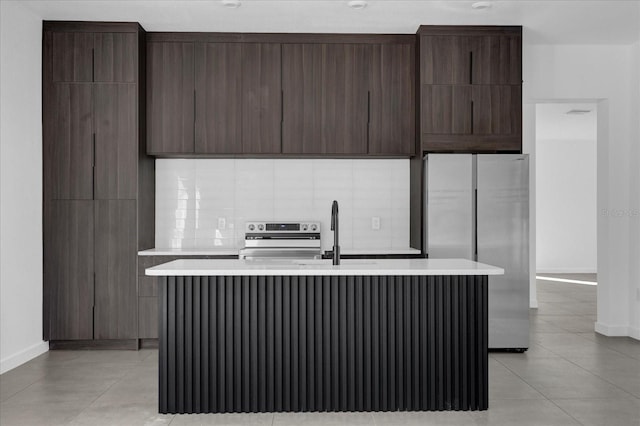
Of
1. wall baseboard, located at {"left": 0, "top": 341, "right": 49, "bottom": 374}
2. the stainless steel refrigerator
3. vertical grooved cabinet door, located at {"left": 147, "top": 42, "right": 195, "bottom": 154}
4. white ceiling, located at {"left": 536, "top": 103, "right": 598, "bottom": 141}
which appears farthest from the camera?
white ceiling, located at {"left": 536, "top": 103, "right": 598, "bottom": 141}

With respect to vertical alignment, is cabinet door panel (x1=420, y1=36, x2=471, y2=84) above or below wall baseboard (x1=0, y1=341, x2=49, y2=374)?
above

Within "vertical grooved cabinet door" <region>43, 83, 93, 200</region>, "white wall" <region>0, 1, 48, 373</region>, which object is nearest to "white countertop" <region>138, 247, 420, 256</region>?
"vertical grooved cabinet door" <region>43, 83, 93, 200</region>

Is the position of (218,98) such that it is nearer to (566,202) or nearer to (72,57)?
(72,57)

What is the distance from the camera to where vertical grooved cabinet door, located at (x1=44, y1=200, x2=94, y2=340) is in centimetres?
500

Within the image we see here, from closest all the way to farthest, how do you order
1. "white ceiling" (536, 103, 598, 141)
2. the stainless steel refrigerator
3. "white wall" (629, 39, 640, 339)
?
1. the stainless steel refrigerator
2. "white wall" (629, 39, 640, 339)
3. "white ceiling" (536, 103, 598, 141)

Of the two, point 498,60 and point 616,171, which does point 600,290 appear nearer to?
point 616,171

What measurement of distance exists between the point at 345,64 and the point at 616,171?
2.97 meters

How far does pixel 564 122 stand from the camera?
10547 millimetres

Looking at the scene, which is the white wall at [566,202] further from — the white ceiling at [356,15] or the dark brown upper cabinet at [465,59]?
the dark brown upper cabinet at [465,59]

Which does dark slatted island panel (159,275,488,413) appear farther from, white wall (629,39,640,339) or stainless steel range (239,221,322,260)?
white wall (629,39,640,339)

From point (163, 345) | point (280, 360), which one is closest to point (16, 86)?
point (163, 345)

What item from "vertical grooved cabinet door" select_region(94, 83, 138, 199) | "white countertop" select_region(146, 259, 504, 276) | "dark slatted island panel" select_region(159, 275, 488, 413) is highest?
"vertical grooved cabinet door" select_region(94, 83, 138, 199)

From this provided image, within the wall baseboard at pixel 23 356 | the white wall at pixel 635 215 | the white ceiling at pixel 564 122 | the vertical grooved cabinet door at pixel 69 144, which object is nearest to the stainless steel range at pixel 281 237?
the vertical grooved cabinet door at pixel 69 144

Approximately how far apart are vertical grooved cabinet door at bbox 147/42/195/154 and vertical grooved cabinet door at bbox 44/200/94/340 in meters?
0.90
